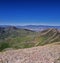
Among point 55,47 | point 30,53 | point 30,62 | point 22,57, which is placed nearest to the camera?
point 30,62

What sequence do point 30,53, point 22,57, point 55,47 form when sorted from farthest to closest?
point 55,47 → point 30,53 → point 22,57

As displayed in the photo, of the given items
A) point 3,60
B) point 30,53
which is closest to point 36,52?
point 30,53

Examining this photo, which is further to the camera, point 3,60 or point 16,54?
point 16,54

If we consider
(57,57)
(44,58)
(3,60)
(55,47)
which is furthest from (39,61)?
(55,47)

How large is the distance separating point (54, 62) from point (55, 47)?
758 cm

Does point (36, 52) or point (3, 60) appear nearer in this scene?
point (3, 60)

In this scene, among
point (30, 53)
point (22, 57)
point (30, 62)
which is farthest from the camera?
point (30, 53)

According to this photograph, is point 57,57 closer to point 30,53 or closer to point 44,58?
point 44,58

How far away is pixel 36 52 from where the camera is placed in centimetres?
3381

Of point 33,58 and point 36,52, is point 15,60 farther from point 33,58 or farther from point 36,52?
point 36,52

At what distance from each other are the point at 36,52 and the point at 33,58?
3086mm

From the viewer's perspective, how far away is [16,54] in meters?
33.0

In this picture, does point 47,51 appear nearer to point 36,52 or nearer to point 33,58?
point 36,52

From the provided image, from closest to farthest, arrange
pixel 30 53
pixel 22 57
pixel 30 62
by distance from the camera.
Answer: pixel 30 62 < pixel 22 57 < pixel 30 53
